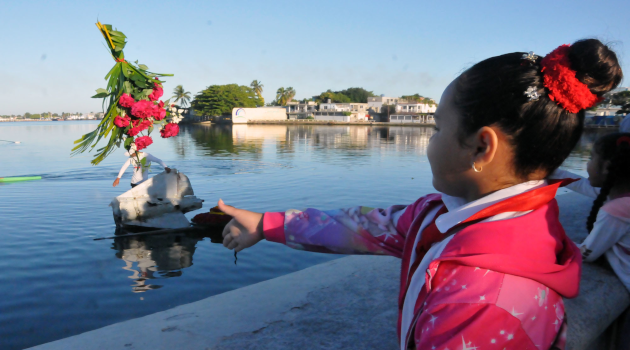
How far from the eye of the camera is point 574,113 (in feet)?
2.83

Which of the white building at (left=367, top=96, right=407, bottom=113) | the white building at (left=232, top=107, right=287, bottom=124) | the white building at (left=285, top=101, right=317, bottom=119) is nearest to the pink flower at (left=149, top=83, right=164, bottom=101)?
the white building at (left=232, top=107, right=287, bottom=124)

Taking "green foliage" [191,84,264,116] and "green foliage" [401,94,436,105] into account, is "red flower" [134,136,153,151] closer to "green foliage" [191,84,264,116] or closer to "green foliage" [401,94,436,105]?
"green foliage" [191,84,264,116]

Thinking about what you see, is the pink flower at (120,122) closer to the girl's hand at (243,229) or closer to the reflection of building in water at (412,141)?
the girl's hand at (243,229)

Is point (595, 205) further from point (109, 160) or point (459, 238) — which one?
point (109, 160)

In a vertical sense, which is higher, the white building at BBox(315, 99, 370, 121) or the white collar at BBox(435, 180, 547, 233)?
the white building at BBox(315, 99, 370, 121)

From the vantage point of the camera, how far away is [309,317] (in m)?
2.30

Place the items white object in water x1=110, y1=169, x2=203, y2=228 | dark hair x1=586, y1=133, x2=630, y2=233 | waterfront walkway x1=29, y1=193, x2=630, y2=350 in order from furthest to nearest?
white object in water x1=110, y1=169, x2=203, y2=228, dark hair x1=586, y1=133, x2=630, y2=233, waterfront walkway x1=29, y1=193, x2=630, y2=350

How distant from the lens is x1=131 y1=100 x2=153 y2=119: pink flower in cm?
641

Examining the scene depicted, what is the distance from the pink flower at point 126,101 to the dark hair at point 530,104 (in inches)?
255

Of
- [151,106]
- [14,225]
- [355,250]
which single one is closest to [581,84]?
[355,250]

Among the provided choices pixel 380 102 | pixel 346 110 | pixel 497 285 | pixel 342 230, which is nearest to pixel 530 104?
pixel 497 285

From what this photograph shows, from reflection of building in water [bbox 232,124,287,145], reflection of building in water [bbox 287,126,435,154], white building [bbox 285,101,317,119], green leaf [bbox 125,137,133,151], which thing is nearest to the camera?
green leaf [bbox 125,137,133,151]

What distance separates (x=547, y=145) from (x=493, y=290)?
0.36 m

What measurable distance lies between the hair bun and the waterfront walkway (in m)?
0.81
